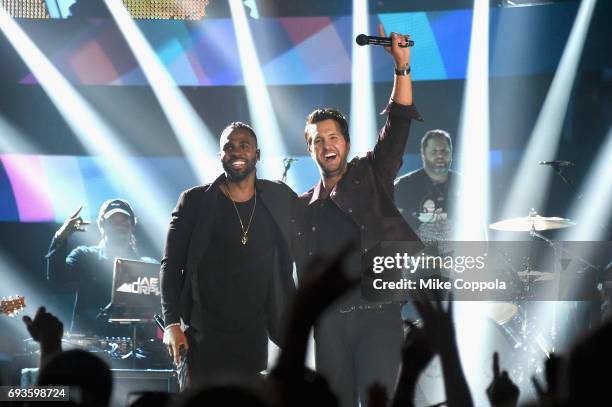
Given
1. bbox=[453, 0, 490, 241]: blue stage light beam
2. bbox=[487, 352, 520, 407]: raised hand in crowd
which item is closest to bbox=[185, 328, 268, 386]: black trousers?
→ bbox=[487, 352, 520, 407]: raised hand in crowd

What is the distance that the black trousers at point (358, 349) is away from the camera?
4.40m

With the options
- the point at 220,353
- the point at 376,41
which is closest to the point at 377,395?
the point at 220,353

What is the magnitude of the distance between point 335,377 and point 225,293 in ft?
2.59

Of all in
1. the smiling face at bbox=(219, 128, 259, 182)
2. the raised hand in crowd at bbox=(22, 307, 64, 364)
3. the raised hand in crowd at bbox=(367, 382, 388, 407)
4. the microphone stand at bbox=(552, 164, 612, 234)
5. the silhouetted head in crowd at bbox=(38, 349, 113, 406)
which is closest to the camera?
the raised hand in crowd at bbox=(367, 382, 388, 407)

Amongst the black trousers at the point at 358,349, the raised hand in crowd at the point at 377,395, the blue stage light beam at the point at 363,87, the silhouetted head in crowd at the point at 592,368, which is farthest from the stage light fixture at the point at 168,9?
the silhouetted head in crowd at the point at 592,368

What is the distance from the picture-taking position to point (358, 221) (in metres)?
4.83

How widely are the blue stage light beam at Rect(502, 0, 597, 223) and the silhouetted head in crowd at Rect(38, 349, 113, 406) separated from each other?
5.97 meters

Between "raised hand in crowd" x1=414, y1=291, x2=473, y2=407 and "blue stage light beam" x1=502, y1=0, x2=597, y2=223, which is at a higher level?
"blue stage light beam" x1=502, y1=0, x2=597, y2=223

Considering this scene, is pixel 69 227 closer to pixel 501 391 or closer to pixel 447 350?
pixel 501 391

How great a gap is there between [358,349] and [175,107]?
4386 mm

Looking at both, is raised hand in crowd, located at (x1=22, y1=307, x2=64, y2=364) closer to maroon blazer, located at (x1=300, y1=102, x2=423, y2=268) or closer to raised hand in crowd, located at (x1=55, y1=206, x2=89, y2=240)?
maroon blazer, located at (x1=300, y1=102, x2=423, y2=268)

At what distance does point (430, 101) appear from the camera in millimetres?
7879

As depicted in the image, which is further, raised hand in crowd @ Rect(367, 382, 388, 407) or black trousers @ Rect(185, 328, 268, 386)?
black trousers @ Rect(185, 328, 268, 386)

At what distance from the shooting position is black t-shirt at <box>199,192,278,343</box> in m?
4.79
